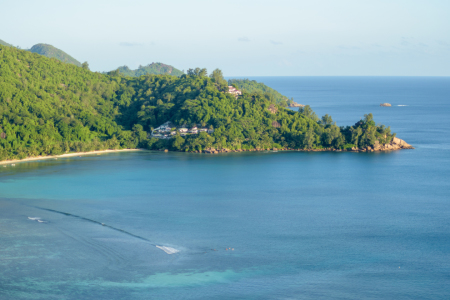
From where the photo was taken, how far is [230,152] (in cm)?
7300

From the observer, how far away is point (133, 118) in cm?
8556

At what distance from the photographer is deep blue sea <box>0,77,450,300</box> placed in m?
25.7

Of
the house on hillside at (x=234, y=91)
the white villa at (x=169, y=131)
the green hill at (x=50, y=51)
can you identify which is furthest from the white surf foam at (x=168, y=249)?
the green hill at (x=50, y=51)

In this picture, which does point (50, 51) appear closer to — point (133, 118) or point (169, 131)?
point (133, 118)

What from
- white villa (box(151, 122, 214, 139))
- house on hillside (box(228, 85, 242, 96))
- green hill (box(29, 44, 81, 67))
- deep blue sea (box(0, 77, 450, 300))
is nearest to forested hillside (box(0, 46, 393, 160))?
white villa (box(151, 122, 214, 139))

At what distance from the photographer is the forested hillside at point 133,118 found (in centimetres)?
7144

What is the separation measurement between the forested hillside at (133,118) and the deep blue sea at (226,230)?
10.4 meters

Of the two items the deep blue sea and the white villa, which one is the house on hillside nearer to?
the white villa

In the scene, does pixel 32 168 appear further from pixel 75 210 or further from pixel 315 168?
pixel 315 168

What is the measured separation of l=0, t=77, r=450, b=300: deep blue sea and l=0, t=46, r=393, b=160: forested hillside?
10.4 metres

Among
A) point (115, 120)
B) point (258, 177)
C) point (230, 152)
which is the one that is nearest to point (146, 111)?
point (115, 120)

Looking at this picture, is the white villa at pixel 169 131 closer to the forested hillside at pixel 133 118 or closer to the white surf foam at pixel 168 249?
the forested hillside at pixel 133 118

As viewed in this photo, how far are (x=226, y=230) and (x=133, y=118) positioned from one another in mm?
54725

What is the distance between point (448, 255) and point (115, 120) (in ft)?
215
